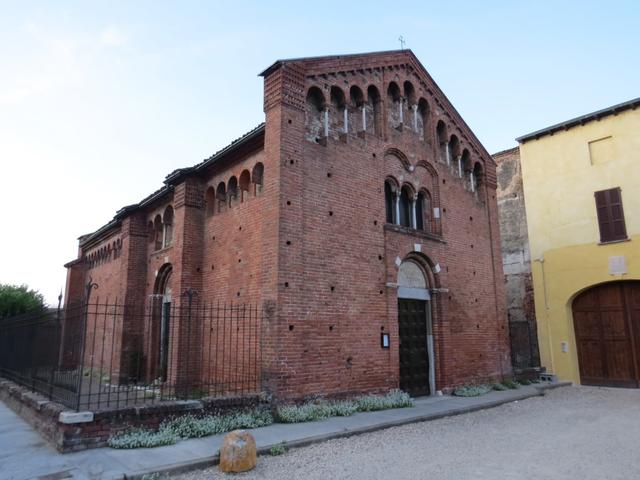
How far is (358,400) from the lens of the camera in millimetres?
9664

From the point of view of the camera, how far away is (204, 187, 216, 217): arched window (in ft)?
42.3

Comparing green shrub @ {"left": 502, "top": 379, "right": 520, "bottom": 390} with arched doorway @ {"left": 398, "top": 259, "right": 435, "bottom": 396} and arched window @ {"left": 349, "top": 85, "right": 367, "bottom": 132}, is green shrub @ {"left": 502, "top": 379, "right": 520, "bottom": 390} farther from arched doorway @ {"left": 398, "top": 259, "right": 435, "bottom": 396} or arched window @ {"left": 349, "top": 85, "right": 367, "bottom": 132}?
arched window @ {"left": 349, "top": 85, "right": 367, "bottom": 132}

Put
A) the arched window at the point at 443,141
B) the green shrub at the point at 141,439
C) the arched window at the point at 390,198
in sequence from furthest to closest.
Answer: the arched window at the point at 443,141
the arched window at the point at 390,198
the green shrub at the point at 141,439

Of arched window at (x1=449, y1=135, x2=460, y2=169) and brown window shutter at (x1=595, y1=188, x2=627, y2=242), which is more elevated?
arched window at (x1=449, y1=135, x2=460, y2=169)

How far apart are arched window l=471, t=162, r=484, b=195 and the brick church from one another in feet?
0.15

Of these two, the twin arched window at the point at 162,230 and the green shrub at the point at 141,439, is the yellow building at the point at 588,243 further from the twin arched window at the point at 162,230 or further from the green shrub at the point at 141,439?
the green shrub at the point at 141,439

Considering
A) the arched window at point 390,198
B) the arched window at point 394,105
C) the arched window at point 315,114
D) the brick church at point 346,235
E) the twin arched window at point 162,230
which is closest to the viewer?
the brick church at point 346,235

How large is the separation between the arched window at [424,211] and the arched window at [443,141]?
170 cm

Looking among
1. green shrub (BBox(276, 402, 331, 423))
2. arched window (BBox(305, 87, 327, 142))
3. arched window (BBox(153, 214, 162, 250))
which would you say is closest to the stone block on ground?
green shrub (BBox(276, 402, 331, 423))

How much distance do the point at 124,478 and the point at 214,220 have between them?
7839 millimetres

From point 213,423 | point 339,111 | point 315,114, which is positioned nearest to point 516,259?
point 339,111

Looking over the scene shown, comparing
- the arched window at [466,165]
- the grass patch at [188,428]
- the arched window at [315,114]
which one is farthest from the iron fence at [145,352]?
the arched window at [466,165]

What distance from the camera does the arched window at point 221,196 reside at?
12324 mm

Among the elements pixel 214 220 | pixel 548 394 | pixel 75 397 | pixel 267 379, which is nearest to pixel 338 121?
pixel 214 220
